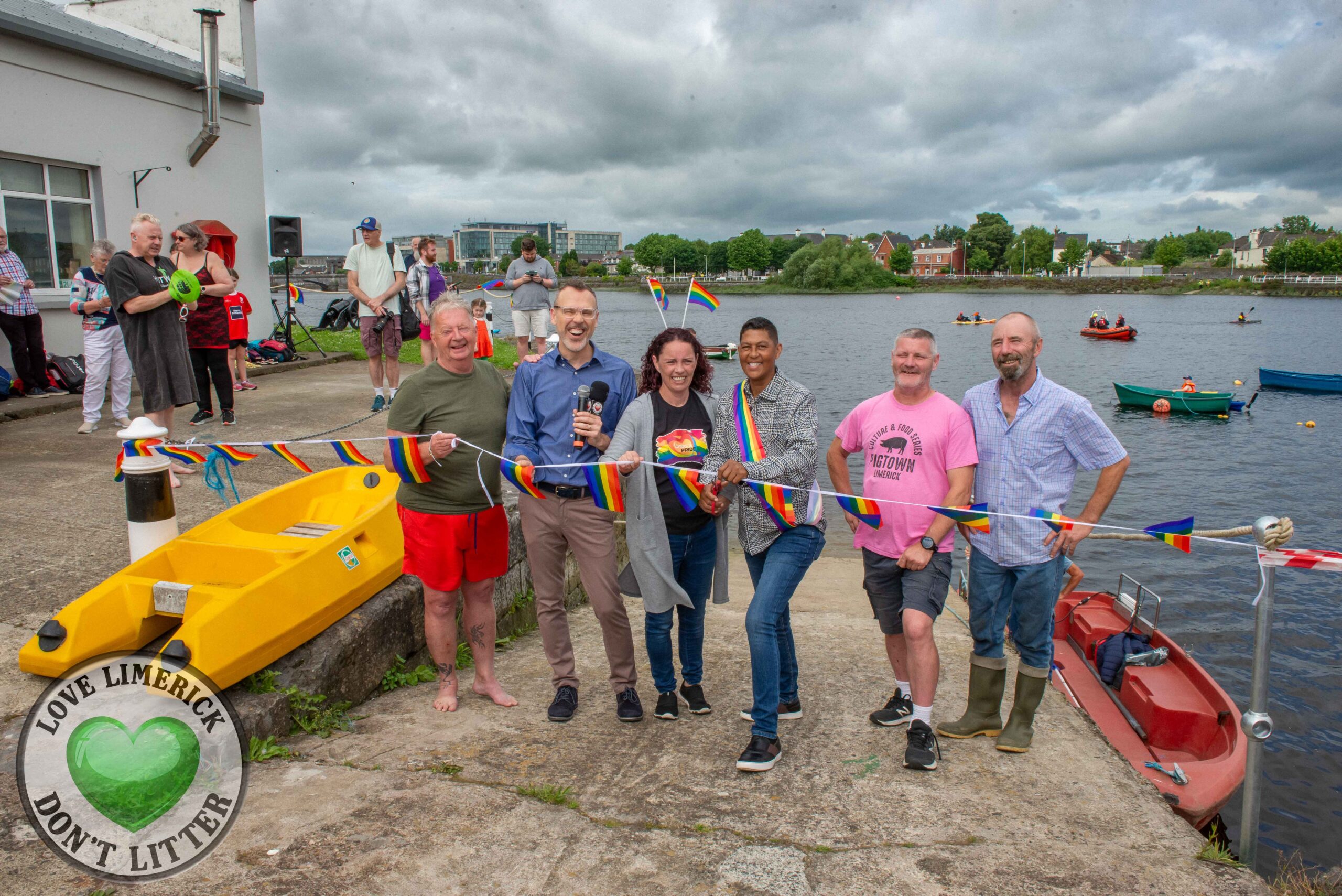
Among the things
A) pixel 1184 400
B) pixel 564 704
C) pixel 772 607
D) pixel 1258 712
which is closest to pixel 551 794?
pixel 564 704

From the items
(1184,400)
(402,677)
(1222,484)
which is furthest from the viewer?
(1184,400)

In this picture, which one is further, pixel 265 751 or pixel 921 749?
pixel 921 749

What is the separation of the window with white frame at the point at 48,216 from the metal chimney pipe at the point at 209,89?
1799mm

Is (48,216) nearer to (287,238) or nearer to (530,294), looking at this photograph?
(287,238)

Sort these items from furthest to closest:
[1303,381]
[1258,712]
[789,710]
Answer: [1303,381] → [789,710] → [1258,712]

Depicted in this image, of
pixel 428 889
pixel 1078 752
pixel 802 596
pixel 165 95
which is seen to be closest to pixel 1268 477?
pixel 802 596

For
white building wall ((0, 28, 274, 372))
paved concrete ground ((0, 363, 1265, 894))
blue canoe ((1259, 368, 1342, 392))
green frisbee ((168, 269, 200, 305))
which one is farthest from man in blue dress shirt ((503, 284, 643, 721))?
blue canoe ((1259, 368, 1342, 392))

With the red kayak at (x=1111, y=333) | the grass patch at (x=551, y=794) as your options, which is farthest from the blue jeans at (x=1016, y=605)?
the red kayak at (x=1111, y=333)

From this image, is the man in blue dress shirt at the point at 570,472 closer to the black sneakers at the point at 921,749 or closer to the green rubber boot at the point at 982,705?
the black sneakers at the point at 921,749

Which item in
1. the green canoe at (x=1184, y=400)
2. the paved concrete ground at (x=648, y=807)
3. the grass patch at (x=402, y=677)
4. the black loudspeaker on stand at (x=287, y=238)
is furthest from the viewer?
the green canoe at (x=1184, y=400)

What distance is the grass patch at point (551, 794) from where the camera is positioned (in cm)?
331

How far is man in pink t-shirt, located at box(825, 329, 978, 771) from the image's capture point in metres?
3.86

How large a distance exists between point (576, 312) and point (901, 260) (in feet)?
472

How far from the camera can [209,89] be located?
12820 mm
